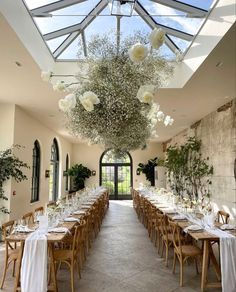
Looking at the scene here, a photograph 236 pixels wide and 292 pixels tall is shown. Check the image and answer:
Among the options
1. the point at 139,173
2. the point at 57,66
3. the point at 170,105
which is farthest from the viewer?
the point at 139,173

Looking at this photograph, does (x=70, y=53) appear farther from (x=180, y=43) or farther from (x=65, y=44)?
(x=180, y=43)

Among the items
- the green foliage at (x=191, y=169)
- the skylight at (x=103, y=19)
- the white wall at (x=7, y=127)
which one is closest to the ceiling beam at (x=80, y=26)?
the skylight at (x=103, y=19)

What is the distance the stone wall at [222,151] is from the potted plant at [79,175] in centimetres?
847

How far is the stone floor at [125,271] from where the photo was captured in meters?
4.21

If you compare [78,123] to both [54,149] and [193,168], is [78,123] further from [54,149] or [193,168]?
[54,149]

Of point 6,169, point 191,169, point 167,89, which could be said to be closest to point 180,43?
point 167,89

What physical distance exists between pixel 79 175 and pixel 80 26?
11.4 m

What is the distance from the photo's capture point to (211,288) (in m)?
4.12

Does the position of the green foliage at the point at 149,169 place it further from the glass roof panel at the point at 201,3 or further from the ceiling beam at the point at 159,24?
the glass roof panel at the point at 201,3

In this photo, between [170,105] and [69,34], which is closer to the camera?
[69,34]

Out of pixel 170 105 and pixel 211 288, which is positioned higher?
pixel 170 105

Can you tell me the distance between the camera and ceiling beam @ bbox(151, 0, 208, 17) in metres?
4.76

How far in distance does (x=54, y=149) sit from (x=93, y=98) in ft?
39.1

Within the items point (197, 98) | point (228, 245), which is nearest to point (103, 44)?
point (228, 245)
